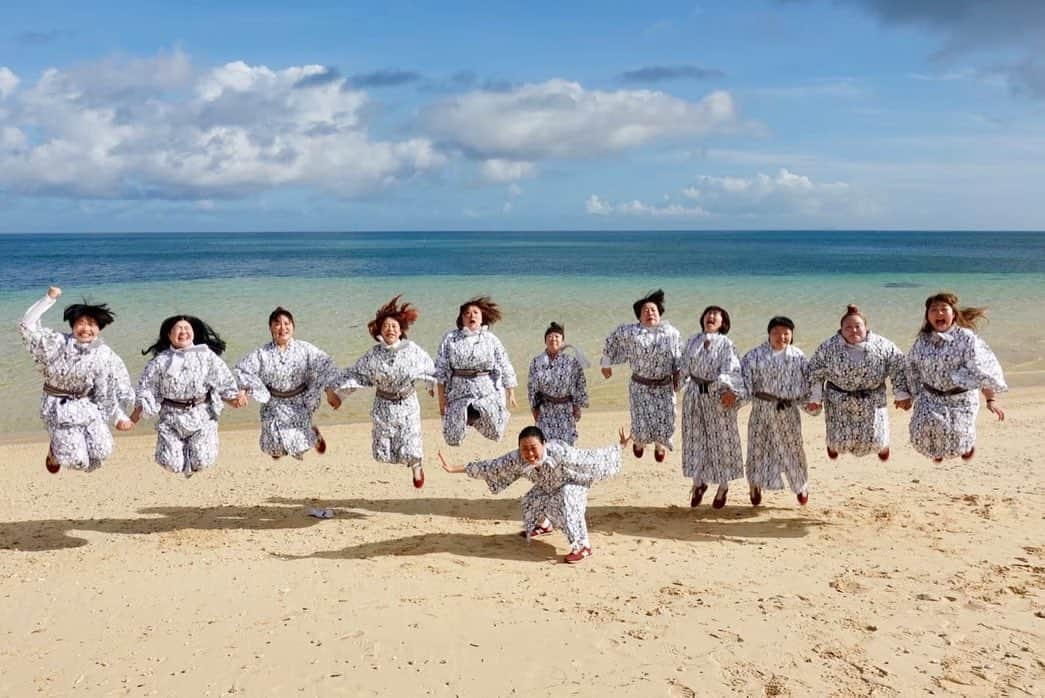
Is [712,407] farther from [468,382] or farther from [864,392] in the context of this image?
[468,382]

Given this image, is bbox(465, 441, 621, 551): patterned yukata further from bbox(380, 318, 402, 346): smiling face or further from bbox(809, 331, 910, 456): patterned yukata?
bbox(809, 331, 910, 456): patterned yukata

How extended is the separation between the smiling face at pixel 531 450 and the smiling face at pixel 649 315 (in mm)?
2036

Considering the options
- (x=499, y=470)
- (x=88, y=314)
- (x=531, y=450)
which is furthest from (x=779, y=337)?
(x=88, y=314)

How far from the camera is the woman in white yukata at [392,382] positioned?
7.86m

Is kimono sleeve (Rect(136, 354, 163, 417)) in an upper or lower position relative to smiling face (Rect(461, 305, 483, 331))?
lower

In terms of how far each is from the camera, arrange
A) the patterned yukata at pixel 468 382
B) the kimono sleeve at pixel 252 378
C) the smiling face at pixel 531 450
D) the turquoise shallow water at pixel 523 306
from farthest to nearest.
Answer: the turquoise shallow water at pixel 523 306 → the patterned yukata at pixel 468 382 → the kimono sleeve at pixel 252 378 → the smiling face at pixel 531 450

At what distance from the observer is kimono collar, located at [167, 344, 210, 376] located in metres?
7.38

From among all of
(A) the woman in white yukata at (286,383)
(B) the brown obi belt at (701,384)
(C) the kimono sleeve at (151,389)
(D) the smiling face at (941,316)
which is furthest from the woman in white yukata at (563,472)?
(D) the smiling face at (941,316)

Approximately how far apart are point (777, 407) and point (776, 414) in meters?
0.07

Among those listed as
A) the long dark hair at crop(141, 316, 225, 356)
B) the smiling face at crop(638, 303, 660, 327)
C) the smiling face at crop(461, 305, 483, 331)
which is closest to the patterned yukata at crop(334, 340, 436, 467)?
the smiling face at crop(461, 305, 483, 331)

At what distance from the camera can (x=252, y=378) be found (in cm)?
769

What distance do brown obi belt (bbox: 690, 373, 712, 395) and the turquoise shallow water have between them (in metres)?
6.18

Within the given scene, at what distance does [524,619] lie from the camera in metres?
5.85

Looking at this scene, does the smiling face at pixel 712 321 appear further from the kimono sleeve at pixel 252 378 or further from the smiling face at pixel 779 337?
the kimono sleeve at pixel 252 378
